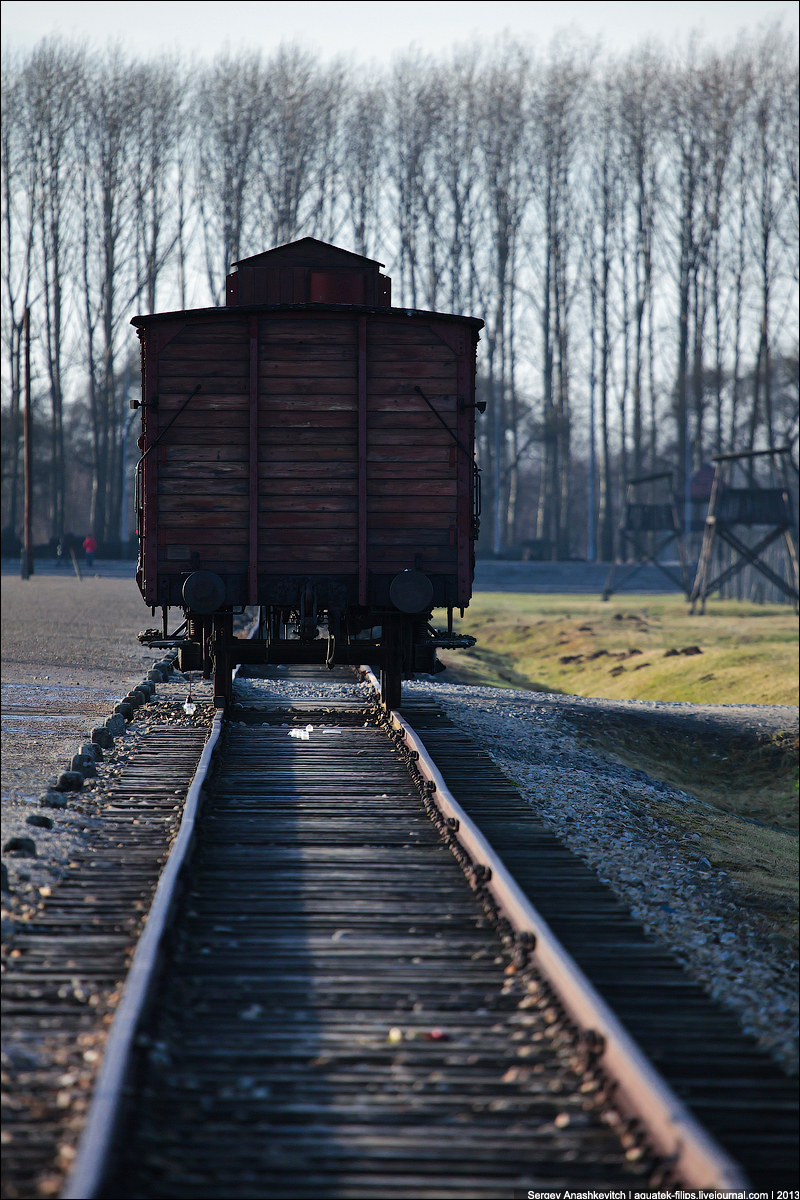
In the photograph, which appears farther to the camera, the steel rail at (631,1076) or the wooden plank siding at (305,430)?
the wooden plank siding at (305,430)

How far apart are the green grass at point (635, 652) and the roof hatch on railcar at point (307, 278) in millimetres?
8299

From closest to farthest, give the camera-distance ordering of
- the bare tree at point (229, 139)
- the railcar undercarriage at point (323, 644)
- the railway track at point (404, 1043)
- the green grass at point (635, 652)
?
1. the railway track at point (404, 1043)
2. the railcar undercarriage at point (323, 644)
3. the green grass at point (635, 652)
4. the bare tree at point (229, 139)

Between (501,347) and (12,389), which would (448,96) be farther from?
(12,389)

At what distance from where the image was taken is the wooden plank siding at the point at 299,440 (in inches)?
386

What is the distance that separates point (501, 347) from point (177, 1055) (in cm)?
5736

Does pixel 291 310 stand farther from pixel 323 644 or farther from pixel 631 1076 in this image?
pixel 631 1076

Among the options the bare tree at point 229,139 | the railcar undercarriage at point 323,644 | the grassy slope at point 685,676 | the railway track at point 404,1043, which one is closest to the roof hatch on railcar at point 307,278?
the railcar undercarriage at point 323,644

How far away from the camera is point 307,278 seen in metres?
12.1

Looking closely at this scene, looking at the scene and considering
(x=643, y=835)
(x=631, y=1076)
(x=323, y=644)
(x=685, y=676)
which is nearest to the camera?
(x=631, y=1076)

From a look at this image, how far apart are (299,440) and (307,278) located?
3.18 meters

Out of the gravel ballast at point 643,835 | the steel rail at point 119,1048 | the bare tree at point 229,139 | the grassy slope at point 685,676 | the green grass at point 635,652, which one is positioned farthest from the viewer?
the bare tree at point 229,139

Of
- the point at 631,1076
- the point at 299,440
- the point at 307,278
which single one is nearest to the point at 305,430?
the point at 299,440

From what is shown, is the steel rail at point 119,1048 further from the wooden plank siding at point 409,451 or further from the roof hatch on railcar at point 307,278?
the roof hatch on railcar at point 307,278

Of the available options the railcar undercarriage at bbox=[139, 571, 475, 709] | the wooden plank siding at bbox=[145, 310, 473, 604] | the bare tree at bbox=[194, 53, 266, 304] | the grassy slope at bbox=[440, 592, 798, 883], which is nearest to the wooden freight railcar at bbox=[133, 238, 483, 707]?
the wooden plank siding at bbox=[145, 310, 473, 604]
